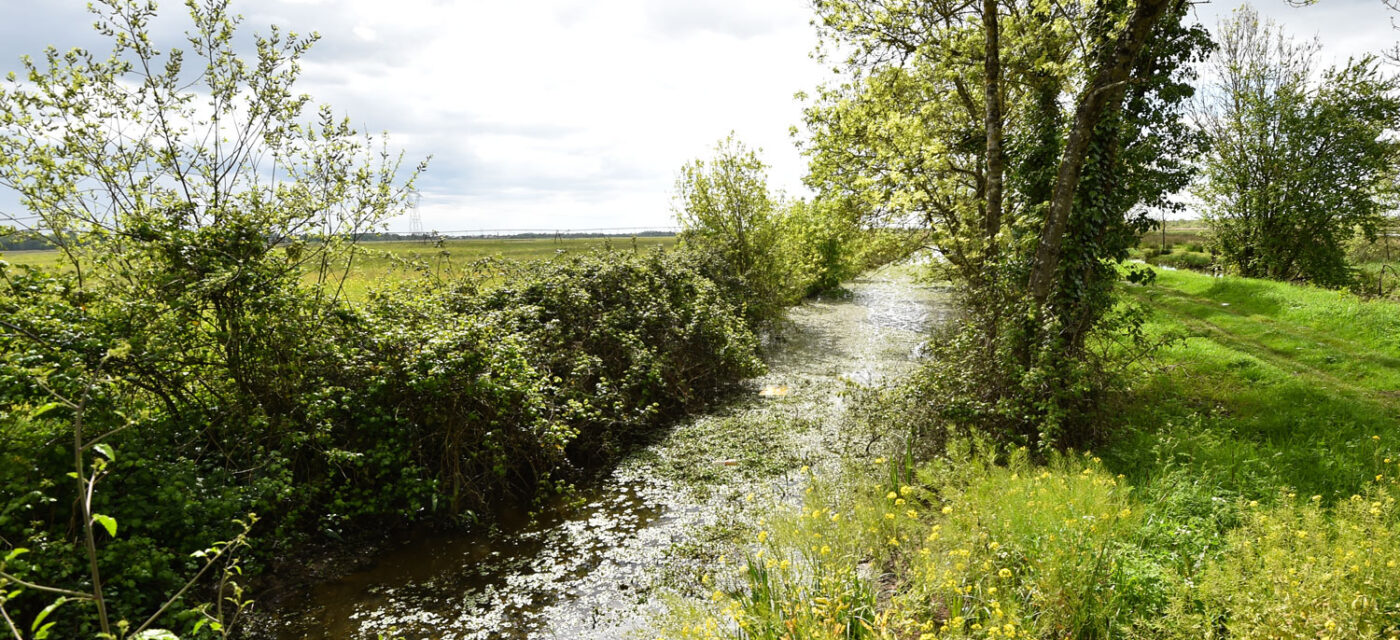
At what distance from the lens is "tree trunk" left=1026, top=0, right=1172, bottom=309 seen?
22.2ft

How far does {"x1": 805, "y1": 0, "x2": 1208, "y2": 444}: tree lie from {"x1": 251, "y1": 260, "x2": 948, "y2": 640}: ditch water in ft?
9.33

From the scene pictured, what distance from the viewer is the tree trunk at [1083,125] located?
6770 millimetres

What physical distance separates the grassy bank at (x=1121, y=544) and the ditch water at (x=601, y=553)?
0.87 m

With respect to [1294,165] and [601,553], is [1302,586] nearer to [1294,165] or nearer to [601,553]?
[601,553]

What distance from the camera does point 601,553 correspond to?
634 centimetres

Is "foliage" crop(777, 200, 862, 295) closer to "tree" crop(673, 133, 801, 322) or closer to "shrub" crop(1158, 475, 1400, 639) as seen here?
"tree" crop(673, 133, 801, 322)

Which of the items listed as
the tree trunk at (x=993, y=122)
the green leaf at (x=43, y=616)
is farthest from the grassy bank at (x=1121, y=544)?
the tree trunk at (x=993, y=122)

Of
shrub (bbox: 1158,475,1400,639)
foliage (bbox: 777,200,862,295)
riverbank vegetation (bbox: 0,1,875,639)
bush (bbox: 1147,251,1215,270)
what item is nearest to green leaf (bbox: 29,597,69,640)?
riverbank vegetation (bbox: 0,1,875,639)

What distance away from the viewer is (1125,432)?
7438mm

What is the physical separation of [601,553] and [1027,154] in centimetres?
798

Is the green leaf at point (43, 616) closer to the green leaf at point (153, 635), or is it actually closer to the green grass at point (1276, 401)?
the green leaf at point (153, 635)

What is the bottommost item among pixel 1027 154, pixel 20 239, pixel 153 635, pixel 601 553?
pixel 601 553

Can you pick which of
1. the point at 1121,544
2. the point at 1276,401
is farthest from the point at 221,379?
the point at 1276,401

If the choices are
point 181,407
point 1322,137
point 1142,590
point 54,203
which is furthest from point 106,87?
point 1322,137
